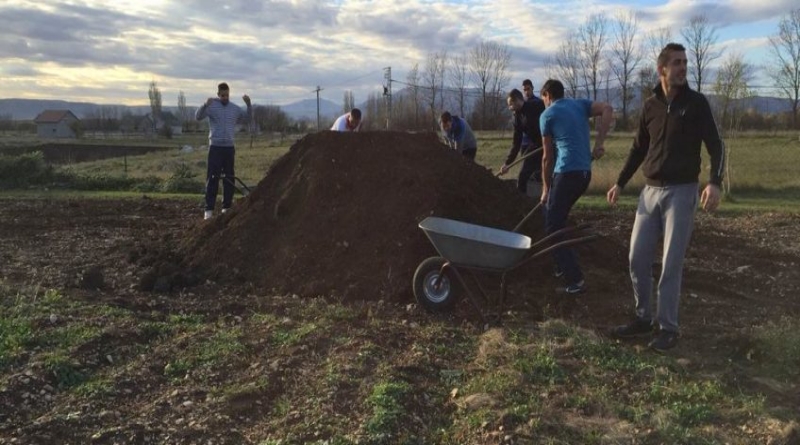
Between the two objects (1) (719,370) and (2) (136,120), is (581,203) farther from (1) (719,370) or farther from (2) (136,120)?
(2) (136,120)

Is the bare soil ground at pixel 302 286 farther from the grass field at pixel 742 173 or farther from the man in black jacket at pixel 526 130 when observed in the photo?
the grass field at pixel 742 173

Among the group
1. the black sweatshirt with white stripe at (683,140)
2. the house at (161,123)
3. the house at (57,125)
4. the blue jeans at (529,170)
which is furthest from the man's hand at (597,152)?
the house at (57,125)

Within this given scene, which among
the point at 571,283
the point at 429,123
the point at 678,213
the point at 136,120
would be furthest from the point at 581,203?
the point at 136,120

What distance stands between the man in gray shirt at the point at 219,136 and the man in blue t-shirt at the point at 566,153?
478cm

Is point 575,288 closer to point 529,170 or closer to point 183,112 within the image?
point 529,170

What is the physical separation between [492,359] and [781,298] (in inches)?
133

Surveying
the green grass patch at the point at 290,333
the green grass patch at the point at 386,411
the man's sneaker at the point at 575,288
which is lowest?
the green grass patch at the point at 386,411

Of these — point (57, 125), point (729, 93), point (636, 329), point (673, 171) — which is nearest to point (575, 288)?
point (636, 329)

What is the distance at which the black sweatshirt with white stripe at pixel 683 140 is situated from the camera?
3980mm

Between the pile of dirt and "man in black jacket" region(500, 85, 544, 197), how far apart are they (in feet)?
2.37

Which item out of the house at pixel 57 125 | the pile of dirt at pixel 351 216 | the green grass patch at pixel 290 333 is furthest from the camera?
the house at pixel 57 125

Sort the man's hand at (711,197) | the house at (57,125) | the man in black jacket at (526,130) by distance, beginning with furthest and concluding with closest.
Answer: the house at (57,125) → the man in black jacket at (526,130) → the man's hand at (711,197)

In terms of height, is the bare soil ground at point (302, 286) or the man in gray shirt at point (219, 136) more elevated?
the man in gray shirt at point (219, 136)

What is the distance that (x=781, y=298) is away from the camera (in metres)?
5.84
